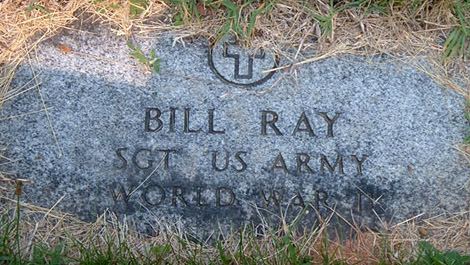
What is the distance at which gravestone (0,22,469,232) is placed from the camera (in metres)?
2.15

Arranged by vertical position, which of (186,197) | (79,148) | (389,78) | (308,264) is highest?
(389,78)

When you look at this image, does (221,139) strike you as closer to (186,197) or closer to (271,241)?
(186,197)

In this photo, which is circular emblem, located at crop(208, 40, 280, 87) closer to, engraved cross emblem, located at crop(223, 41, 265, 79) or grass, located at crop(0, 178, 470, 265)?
engraved cross emblem, located at crop(223, 41, 265, 79)

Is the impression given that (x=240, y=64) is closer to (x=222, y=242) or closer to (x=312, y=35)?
(x=312, y=35)

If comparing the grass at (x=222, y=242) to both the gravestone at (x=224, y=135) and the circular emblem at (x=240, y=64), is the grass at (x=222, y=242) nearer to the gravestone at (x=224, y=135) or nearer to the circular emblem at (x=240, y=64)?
the gravestone at (x=224, y=135)

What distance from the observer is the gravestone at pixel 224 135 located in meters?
2.15

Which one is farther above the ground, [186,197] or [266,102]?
[266,102]

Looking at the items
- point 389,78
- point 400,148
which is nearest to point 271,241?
point 400,148

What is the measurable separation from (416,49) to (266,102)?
0.76 meters

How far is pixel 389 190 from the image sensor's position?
7.15 ft

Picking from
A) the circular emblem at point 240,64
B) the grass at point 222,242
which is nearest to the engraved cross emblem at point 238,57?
the circular emblem at point 240,64

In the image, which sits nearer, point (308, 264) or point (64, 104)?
point (308, 264)

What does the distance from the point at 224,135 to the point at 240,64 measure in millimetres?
344

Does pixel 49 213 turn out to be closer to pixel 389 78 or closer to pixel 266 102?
pixel 266 102
